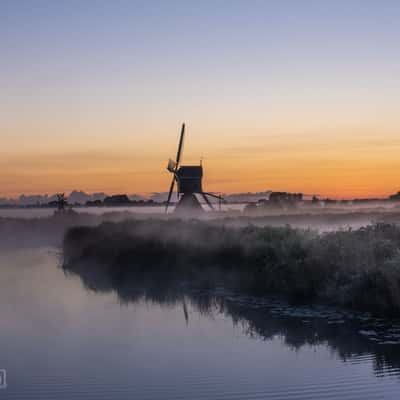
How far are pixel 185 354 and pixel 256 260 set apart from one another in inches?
460

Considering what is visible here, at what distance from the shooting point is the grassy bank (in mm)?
19422

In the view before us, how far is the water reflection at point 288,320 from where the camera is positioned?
14812 mm

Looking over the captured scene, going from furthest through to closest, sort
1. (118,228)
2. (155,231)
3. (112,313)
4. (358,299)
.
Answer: (118,228), (155,231), (112,313), (358,299)

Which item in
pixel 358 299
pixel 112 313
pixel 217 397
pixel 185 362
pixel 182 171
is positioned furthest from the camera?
pixel 182 171

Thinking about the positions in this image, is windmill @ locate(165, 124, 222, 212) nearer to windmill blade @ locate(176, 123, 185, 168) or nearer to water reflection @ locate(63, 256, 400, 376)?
windmill blade @ locate(176, 123, 185, 168)

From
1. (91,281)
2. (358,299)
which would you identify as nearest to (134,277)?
(91,281)

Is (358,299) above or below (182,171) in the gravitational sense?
below

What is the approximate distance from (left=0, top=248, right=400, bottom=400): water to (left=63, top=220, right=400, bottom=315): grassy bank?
226 centimetres

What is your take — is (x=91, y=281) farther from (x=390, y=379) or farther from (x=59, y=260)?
(x=390, y=379)

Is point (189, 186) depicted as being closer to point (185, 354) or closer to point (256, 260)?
point (256, 260)

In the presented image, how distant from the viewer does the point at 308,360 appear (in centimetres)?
1422

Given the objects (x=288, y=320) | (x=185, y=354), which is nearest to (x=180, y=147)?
(x=288, y=320)

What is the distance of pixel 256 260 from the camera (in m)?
26.2

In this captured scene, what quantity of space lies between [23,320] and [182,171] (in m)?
51.2
